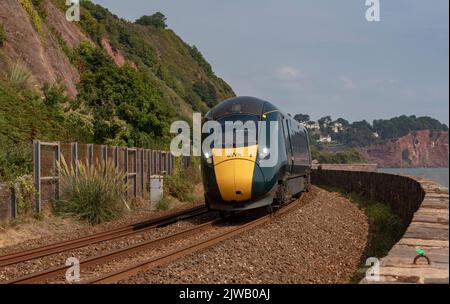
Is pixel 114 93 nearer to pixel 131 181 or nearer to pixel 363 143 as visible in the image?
pixel 131 181

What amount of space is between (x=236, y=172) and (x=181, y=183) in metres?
10.9

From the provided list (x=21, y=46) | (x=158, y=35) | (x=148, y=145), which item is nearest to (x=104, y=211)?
(x=148, y=145)

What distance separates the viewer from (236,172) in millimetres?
12523

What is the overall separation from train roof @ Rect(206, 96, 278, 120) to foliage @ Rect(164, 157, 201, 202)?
823cm

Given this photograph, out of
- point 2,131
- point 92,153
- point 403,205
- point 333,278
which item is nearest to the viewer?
point 333,278

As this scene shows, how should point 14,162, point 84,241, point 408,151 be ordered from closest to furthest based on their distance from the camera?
point 84,241
point 14,162
point 408,151

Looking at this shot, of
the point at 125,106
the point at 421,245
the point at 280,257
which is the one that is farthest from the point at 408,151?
the point at 421,245

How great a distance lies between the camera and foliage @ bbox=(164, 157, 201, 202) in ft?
73.9

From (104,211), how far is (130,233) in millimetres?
3215

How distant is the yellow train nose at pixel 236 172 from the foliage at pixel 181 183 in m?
8.84

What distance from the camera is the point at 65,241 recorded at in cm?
1182
